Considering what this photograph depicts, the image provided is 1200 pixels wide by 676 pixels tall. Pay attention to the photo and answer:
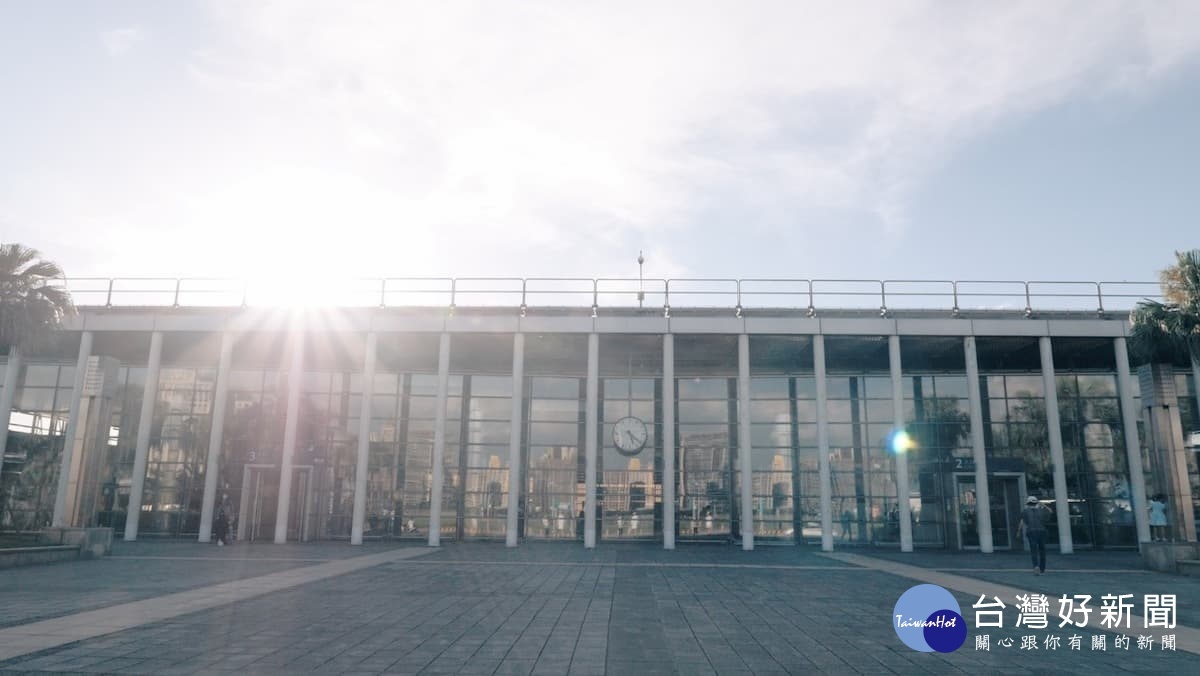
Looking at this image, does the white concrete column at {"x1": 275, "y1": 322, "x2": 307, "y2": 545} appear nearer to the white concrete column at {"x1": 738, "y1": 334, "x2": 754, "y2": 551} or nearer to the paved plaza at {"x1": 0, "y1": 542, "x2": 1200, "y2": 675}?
the paved plaza at {"x1": 0, "y1": 542, "x2": 1200, "y2": 675}

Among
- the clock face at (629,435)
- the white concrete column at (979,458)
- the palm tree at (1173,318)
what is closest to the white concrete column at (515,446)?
the clock face at (629,435)

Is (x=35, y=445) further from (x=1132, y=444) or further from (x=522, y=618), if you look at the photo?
(x=1132, y=444)

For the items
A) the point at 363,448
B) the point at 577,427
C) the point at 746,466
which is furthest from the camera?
the point at 577,427

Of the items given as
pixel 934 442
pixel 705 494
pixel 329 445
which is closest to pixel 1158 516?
pixel 934 442

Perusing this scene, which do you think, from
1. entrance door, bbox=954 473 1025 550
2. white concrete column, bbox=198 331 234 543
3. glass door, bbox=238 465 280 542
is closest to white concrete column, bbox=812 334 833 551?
entrance door, bbox=954 473 1025 550

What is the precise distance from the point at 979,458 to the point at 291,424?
23.9m

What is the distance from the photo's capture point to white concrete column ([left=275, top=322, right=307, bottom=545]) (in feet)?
82.5

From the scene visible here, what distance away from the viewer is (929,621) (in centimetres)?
1072

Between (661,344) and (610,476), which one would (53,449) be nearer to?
(610,476)

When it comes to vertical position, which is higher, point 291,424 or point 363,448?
point 291,424

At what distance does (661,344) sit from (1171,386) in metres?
16.7

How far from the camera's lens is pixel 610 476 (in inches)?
1097

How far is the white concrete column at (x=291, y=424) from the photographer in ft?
82.5

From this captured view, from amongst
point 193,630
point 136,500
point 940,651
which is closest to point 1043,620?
point 940,651
